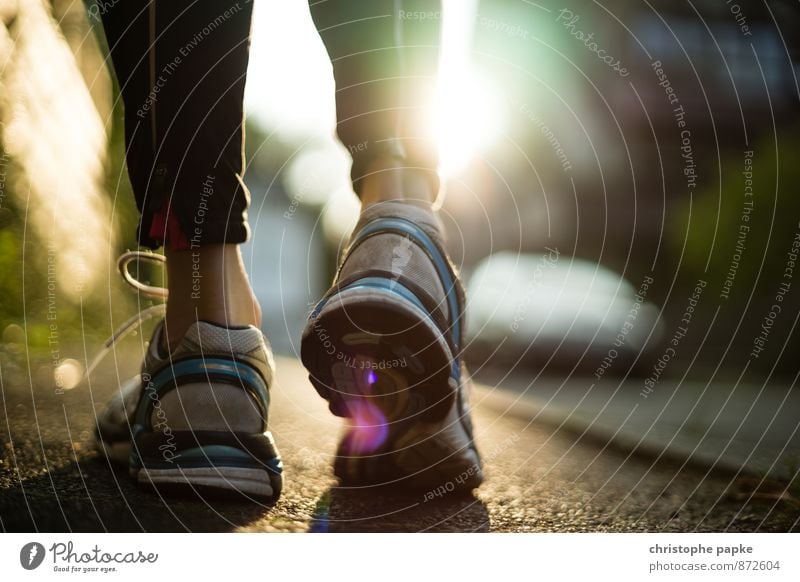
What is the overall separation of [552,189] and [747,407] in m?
7.73

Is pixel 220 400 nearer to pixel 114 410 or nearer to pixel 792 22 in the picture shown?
pixel 114 410

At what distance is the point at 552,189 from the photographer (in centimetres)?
1005

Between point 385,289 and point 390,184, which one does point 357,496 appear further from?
point 390,184

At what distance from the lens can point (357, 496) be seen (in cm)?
87
